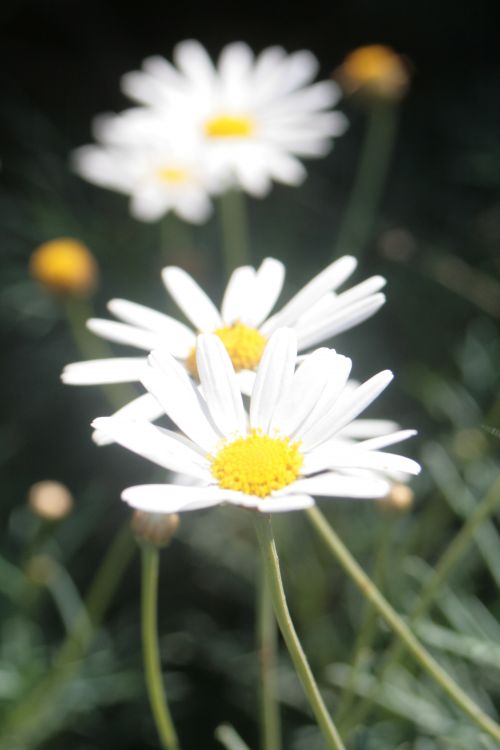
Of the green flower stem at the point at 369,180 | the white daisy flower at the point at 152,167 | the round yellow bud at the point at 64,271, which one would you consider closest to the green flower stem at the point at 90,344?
the round yellow bud at the point at 64,271

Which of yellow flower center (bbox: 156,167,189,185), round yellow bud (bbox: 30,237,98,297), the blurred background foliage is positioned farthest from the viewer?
yellow flower center (bbox: 156,167,189,185)

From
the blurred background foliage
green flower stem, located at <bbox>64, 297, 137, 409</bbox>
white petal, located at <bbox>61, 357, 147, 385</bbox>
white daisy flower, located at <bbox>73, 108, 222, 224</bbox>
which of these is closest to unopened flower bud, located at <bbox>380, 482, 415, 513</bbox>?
the blurred background foliage

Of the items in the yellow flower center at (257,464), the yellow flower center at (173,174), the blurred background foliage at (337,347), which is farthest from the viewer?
the yellow flower center at (173,174)

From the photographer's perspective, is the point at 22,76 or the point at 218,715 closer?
the point at 218,715

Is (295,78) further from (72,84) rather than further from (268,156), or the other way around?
(72,84)

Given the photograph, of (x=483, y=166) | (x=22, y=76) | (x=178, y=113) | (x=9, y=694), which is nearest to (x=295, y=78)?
(x=178, y=113)

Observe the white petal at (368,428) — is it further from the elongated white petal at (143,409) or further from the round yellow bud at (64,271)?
Result: the round yellow bud at (64,271)

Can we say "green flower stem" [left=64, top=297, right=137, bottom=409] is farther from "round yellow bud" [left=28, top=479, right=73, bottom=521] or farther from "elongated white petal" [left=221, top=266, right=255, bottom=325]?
"elongated white petal" [left=221, top=266, right=255, bottom=325]
